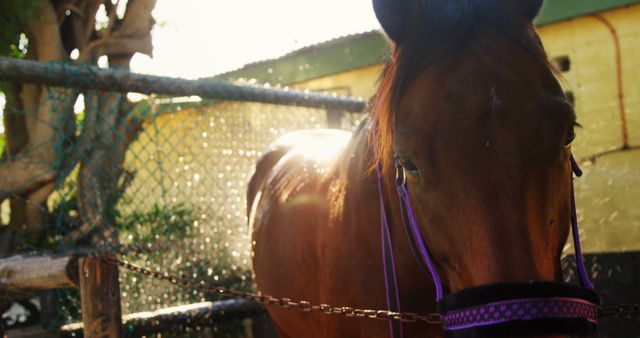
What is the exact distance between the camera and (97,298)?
8.16ft

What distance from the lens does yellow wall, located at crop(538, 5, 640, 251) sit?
574cm

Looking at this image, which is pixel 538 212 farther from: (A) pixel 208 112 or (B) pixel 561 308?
(A) pixel 208 112

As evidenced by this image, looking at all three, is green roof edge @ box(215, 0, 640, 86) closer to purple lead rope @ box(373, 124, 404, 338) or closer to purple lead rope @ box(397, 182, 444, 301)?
purple lead rope @ box(373, 124, 404, 338)

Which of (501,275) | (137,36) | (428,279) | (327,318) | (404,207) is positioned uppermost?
(137,36)

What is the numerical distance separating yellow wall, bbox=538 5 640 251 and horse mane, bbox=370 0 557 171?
441 cm

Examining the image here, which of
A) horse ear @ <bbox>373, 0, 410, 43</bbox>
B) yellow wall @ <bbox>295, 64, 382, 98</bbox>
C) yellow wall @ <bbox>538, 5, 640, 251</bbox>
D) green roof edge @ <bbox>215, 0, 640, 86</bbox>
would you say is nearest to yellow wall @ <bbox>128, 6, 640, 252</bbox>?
yellow wall @ <bbox>538, 5, 640, 251</bbox>

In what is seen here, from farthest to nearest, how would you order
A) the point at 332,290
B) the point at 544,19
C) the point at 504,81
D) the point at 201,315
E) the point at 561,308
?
the point at 544,19, the point at 201,315, the point at 332,290, the point at 504,81, the point at 561,308

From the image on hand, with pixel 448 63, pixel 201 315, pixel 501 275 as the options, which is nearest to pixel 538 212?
pixel 501 275

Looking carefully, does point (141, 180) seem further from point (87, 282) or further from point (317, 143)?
point (87, 282)

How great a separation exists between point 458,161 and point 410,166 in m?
0.19

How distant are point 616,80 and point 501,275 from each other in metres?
5.66

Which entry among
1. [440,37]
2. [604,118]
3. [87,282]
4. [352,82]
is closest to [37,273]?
[87,282]

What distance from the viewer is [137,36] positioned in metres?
5.33

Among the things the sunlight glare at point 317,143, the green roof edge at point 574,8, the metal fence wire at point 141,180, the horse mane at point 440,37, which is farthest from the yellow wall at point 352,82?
the horse mane at point 440,37
